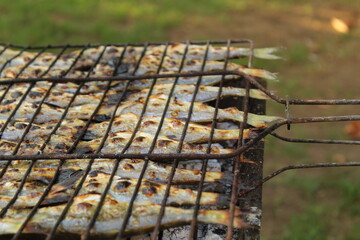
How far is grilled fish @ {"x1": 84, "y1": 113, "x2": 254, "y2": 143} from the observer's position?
2.89 m

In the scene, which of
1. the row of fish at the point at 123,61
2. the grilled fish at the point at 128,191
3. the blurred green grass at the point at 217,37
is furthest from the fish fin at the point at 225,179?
the blurred green grass at the point at 217,37

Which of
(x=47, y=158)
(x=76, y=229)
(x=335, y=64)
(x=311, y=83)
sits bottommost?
(x=76, y=229)

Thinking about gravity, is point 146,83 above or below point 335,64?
below

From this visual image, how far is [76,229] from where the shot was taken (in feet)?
7.39

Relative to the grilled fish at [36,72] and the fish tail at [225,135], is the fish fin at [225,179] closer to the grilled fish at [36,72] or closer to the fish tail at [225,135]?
the fish tail at [225,135]

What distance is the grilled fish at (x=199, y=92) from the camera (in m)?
3.31

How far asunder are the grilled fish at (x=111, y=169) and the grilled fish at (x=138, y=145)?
0.12m

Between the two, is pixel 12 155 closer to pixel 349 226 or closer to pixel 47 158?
pixel 47 158

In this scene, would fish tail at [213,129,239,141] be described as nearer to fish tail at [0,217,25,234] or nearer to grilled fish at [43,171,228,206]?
grilled fish at [43,171,228,206]

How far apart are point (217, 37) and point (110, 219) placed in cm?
644

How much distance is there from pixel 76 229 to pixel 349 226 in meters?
3.55

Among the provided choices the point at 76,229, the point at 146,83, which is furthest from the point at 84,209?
the point at 146,83

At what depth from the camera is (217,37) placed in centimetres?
837

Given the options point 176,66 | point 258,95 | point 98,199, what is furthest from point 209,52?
point 98,199
